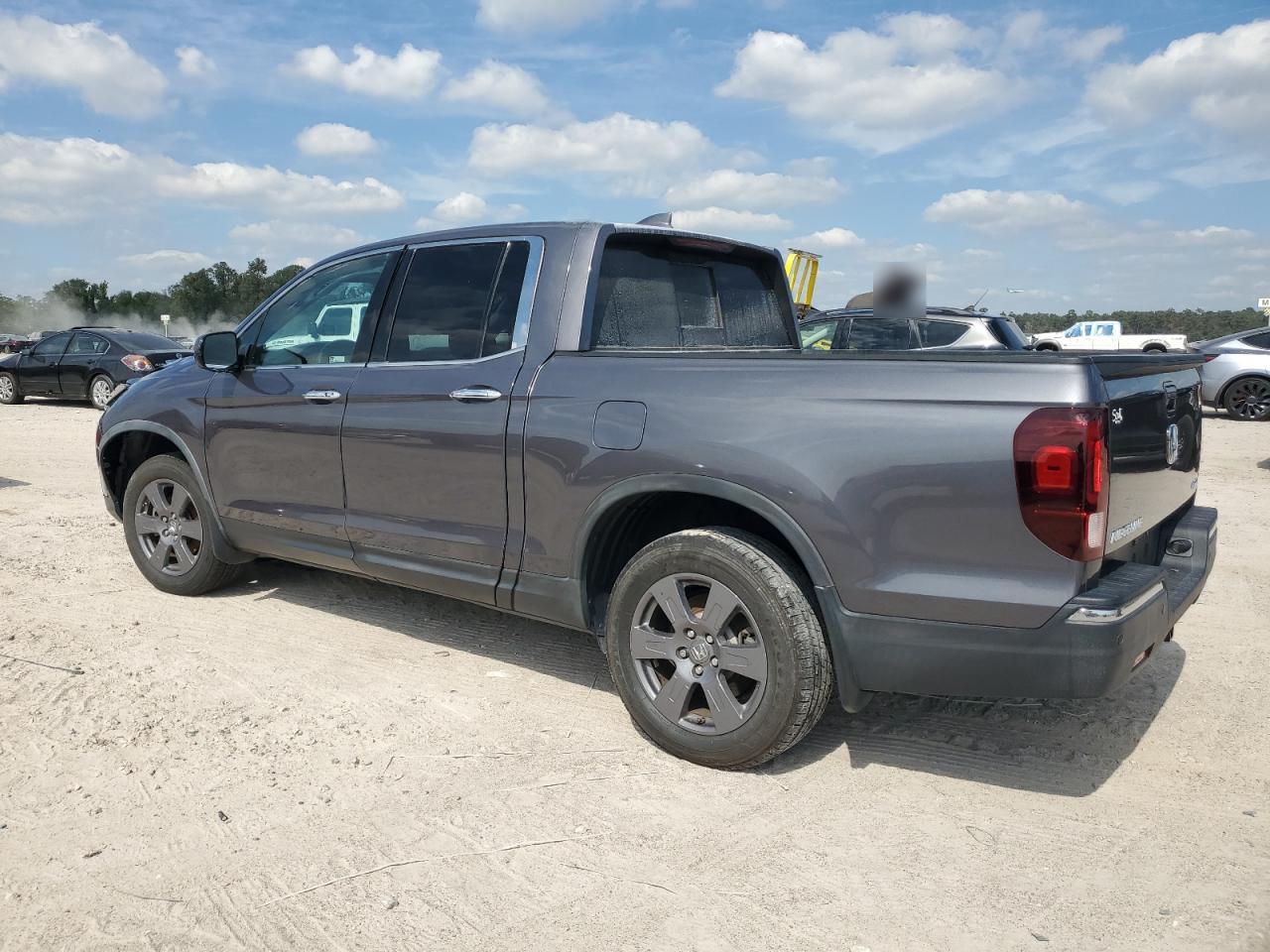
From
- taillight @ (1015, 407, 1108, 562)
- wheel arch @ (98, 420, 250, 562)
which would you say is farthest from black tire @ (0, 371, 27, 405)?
taillight @ (1015, 407, 1108, 562)

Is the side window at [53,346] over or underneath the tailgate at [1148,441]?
over

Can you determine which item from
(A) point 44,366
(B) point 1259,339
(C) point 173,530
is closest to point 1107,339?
(B) point 1259,339

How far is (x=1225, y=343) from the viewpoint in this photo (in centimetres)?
1530

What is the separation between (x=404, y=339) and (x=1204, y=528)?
3.26 meters

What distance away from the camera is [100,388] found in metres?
16.4

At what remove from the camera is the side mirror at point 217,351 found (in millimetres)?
4867

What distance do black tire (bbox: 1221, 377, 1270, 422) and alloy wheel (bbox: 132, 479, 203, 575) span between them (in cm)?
1513

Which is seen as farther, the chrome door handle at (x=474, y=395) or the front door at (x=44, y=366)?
the front door at (x=44, y=366)

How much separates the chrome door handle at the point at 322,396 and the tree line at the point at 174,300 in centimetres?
5620

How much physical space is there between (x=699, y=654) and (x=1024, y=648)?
1.06 m

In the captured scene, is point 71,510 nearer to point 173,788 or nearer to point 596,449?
point 173,788

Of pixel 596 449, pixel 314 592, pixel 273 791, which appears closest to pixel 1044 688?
pixel 596 449

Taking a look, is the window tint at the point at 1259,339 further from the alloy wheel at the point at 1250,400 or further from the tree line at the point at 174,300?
the tree line at the point at 174,300

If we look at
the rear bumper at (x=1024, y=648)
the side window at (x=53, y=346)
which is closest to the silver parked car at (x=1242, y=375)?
the rear bumper at (x=1024, y=648)
